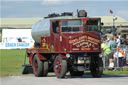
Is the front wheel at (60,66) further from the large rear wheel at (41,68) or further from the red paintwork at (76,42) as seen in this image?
the large rear wheel at (41,68)

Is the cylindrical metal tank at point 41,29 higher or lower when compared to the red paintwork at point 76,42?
higher

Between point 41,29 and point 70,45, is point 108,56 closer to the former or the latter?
point 41,29

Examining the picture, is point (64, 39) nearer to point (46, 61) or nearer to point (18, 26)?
point (46, 61)

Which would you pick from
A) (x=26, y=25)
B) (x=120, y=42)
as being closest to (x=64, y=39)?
(x=120, y=42)

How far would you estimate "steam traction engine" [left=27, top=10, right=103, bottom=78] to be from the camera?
762 inches

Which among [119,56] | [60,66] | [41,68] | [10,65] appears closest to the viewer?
[60,66]

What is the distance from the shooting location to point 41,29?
2128cm

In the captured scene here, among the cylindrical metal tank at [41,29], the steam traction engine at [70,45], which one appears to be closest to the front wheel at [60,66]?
the steam traction engine at [70,45]

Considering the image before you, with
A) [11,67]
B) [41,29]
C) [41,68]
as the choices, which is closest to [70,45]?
[41,68]

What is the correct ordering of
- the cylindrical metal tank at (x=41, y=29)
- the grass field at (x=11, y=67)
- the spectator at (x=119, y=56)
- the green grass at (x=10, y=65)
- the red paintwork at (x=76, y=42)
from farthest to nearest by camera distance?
the spectator at (x=119, y=56) < the green grass at (x=10, y=65) < the grass field at (x=11, y=67) < the cylindrical metal tank at (x=41, y=29) < the red paintwork at (x=76, y=42)

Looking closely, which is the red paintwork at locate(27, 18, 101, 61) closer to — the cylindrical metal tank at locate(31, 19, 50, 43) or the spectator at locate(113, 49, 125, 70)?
the cylindrical metal tank at locate(31, 19, 50, 43)

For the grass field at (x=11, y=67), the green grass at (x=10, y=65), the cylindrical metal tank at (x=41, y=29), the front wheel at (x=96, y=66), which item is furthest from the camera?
the green grass at (x=10, y=65)

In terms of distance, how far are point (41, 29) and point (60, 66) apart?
8.70 ft

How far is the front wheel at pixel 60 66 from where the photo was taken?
1905 centimetres
